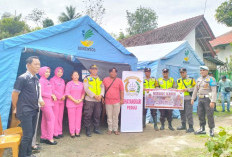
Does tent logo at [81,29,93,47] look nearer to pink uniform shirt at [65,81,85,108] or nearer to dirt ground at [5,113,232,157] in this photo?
pink uniform shirt at [65,81,85,108]

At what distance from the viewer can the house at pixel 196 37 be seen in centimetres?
1617

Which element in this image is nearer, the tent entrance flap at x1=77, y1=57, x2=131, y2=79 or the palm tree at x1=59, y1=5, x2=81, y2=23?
the tent entrance flap at x1=77, y1=57, x2=131, y2=79

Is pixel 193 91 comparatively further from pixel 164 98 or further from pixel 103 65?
pixel 103 65

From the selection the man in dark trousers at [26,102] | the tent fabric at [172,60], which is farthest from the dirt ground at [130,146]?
the tent fabric at [172,60]

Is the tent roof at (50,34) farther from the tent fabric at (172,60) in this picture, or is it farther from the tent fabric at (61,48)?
the tent fabric at (172,60)

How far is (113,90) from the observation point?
5453 millimetres

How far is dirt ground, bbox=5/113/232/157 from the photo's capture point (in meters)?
4.04

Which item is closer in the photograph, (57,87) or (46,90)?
(46,90)

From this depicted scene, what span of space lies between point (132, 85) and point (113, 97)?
0.73 metres

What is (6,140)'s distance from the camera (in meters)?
→ 3.13

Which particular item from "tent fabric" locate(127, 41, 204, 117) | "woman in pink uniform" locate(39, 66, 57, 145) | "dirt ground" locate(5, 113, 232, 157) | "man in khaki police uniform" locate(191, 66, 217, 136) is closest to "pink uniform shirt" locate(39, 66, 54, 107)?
"woman in pink uniform" locate(39, 66, 57, 145)

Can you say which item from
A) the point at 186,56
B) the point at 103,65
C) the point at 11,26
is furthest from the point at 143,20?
the point at 103,65

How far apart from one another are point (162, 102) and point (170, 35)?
42.2 ft

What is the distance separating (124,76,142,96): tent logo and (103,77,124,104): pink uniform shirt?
1.06 ft
